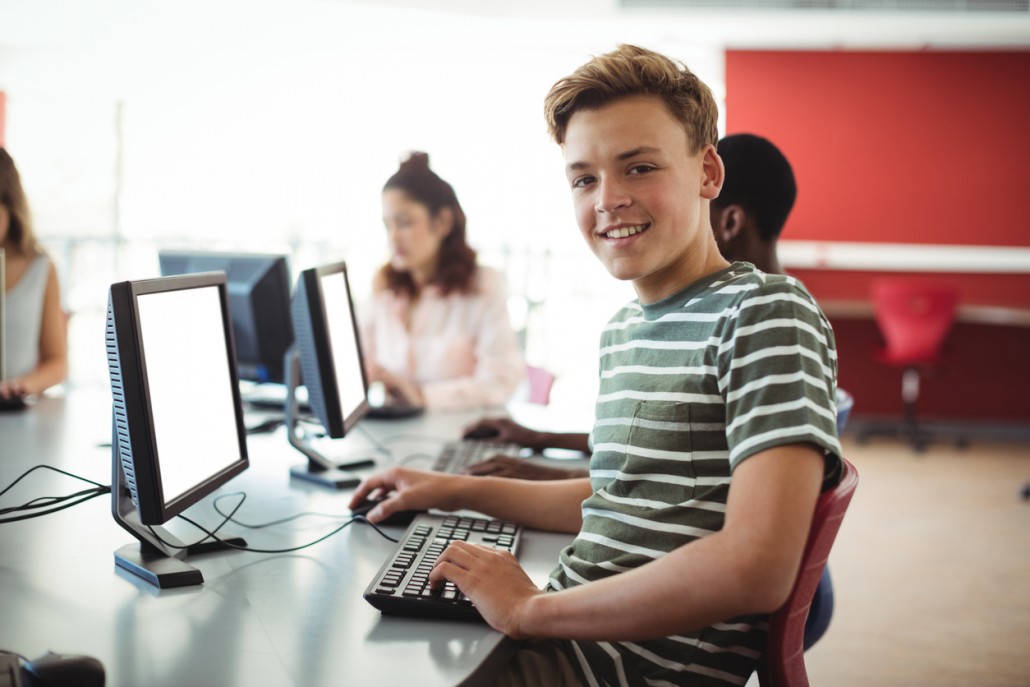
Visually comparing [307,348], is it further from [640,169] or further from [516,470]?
[640,169]

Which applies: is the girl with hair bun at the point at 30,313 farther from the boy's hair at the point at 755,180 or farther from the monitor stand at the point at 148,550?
the boy's hair at the point at 755,180

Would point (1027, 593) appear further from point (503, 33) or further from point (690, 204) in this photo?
point (503, 33)

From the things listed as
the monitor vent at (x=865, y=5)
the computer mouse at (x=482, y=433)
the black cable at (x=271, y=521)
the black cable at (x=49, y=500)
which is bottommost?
the computer mouse at (x=482, y=433)

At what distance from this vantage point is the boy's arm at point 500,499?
147 centimetres

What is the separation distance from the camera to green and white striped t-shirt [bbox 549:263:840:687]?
38.5 inches

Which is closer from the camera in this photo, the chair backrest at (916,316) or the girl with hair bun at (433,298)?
the girl with hair bun at (433,298)

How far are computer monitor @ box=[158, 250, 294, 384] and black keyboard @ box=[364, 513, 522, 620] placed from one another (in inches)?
41.0

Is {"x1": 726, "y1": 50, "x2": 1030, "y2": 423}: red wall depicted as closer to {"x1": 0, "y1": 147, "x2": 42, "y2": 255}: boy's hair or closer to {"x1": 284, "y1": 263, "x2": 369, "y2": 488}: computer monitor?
{"x1": 0, "y1": 147, "x2": 42, "y2": 255}: boy's hair

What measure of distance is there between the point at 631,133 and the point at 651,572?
0.55 m

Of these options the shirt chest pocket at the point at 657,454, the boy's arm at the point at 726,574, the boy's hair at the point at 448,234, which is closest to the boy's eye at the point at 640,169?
the shirt chest pocket at the point at 657,454

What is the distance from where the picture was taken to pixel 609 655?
112cm

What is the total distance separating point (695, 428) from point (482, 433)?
3.68 feet

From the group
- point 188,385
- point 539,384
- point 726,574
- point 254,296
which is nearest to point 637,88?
point 726,574

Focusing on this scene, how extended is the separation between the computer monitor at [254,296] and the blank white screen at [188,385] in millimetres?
881
